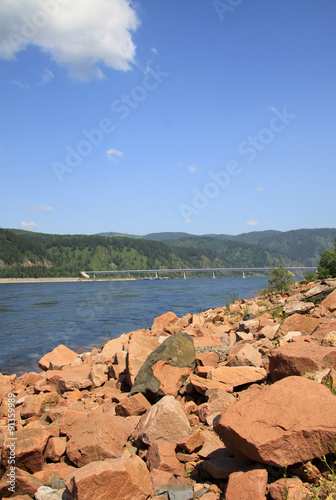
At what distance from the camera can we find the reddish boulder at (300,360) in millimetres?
4812

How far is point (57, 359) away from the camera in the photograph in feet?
38.7

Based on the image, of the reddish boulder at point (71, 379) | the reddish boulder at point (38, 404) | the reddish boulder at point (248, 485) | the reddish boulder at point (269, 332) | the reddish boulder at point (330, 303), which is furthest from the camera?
the reddish boulder at point (330, 303)

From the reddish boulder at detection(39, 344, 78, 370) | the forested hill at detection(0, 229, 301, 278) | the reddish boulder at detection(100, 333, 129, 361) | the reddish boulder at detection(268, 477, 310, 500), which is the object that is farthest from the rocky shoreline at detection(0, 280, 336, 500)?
the forested hill at detection(0, 229, 301, 278)

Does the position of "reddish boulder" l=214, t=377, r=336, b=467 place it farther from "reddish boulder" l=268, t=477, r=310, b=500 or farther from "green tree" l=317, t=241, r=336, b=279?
"green tree" l=317, t=241, r=336, b=279

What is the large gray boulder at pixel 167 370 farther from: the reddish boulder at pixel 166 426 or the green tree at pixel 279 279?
the green tree at pixel 279 279

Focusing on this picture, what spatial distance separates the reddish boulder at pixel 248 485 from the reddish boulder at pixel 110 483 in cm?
99

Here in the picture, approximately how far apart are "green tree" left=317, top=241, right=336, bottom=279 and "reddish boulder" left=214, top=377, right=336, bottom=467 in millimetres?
16734

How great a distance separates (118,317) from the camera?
30.5 metres

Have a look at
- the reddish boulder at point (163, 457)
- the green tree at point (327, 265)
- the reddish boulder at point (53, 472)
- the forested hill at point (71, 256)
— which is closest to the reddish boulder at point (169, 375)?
the reddish boulder at point (163, 457)

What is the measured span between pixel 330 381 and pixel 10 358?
1584 centimetres

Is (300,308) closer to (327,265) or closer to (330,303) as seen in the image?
(330,303)

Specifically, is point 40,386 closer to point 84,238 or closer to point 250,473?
point 250,473

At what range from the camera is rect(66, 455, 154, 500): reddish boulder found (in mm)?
3617

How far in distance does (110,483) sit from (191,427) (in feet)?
5.95
